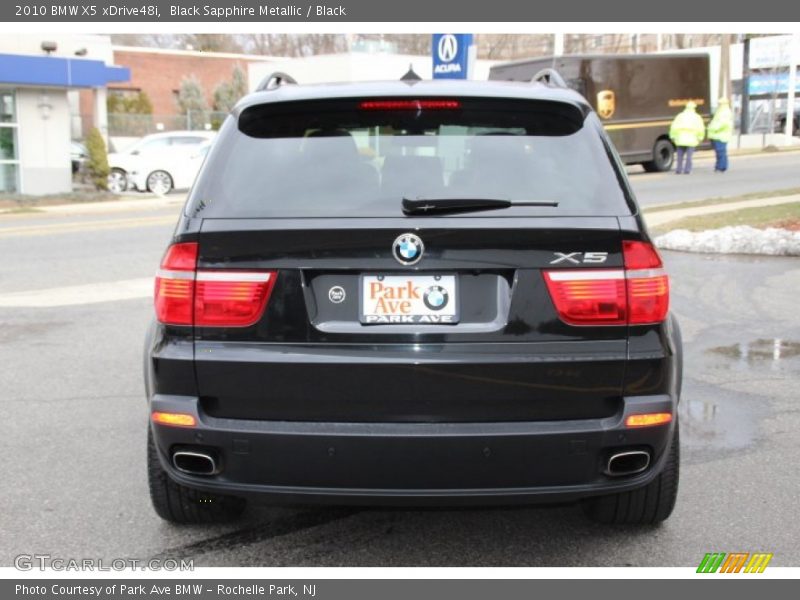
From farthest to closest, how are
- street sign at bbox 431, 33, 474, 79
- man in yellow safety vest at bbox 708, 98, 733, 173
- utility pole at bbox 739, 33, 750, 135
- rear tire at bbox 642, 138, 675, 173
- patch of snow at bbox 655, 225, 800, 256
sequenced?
utility pole at bbox 739, 33, 750, 135
rear tire at bbox 642, 138, 675, 173
man in yellow safety vest at bbox 708, 98, 733, 173
street sign at bbox 431, 33, 474, 79
patch of snow at bbox 655, 225, 800, 256

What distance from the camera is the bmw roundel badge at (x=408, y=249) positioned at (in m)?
3.20

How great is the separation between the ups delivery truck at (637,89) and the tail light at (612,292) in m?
21.7

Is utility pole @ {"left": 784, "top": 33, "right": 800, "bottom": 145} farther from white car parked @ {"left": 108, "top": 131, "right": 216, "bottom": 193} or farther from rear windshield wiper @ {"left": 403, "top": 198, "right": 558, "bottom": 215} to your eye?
rear windshield wiper @ {"left": 403, "top": 198, "right": 558, "bottom": 215}

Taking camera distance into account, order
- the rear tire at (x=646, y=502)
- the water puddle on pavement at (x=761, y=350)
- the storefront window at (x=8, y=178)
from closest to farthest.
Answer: the rear tire at (x=646, y=502) → the water puddle on pavement at (x=761, y=350) → the storefront window at (x=8, y=178)

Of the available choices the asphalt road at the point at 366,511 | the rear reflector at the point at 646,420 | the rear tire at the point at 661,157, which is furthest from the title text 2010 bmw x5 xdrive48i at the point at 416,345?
the rear tire at the point at 661,157

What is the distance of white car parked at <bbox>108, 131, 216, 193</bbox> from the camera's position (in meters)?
25.2

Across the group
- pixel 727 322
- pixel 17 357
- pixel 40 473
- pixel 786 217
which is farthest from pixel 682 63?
pixel 40 473

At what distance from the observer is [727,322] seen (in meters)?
8.18

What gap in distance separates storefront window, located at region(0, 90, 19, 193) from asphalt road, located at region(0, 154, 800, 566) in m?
16.6

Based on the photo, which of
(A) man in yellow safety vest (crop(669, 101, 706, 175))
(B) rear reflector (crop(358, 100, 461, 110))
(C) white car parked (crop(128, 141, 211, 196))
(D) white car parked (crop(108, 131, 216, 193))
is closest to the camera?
(B) rear reflector (crop(358, 100, 461, 110))

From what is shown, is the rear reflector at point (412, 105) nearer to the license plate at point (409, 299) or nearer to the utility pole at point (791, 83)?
the license plate at point (409, 299)

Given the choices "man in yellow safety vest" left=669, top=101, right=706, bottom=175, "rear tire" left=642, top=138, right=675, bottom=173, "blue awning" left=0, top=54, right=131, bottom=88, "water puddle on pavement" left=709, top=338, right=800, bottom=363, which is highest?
"blue awning" left=0, top=54, right=131, bottom=88
